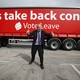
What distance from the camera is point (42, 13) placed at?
2105 centimetres

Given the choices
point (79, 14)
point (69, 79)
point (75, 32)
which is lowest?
point (69, 79)

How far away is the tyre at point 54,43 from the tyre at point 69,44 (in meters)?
0.49

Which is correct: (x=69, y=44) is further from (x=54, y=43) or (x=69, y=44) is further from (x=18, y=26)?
(x=18, y=26)

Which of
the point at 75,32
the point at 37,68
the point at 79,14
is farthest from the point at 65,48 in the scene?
the point at 37,68

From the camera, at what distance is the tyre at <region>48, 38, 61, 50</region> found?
827 inches

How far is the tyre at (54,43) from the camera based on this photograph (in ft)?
68.9

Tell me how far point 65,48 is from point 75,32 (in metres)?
1.63

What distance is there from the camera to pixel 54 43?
69.4 feet

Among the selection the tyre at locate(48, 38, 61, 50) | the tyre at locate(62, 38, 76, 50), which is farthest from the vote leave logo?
the tyre at locate(62, 38, 76, 50)

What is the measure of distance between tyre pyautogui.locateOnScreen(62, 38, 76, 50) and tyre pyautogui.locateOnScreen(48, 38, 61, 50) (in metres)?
0.49

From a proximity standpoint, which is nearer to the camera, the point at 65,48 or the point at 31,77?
the point at 31,77

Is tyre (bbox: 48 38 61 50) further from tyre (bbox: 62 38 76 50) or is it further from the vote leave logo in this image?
the vote leave logo

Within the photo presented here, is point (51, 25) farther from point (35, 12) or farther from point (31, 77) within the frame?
point (31, 77)

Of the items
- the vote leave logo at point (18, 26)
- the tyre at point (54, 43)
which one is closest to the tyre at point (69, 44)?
the tyre at point (54, 43)
